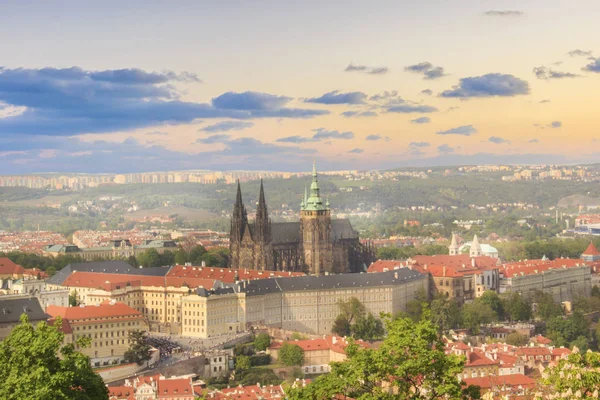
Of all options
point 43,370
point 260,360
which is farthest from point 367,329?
point 43,370

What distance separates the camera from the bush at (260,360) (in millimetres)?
86688

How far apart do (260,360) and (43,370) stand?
4979 cm

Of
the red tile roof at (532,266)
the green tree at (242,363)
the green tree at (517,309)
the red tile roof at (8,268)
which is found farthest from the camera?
the red tile roof at (532,266)

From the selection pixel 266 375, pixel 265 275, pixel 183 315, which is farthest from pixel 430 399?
pixel 265 275

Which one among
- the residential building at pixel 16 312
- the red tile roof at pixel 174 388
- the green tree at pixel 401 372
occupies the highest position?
the green tree at pixel 401 372

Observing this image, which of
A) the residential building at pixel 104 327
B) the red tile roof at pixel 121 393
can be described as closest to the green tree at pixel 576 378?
the red tile roof at pixel 121 393

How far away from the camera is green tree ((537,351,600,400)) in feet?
115

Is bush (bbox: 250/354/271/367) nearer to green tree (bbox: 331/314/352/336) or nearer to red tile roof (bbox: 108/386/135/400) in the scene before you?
red tile roof (bbox: 108/386/135/400)

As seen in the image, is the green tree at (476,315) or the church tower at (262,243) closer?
the green tree at (476,315)

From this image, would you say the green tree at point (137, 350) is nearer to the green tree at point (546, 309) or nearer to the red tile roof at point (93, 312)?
the red tile roof at point (93, 312)

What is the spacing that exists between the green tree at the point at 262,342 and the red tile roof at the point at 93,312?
9.39m

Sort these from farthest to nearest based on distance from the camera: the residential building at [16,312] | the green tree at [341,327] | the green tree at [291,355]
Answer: the green tree at [341,327] → the green tree at [291,355] → the residential building at [16,312]

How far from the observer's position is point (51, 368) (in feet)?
128

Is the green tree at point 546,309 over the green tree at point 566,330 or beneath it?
over
